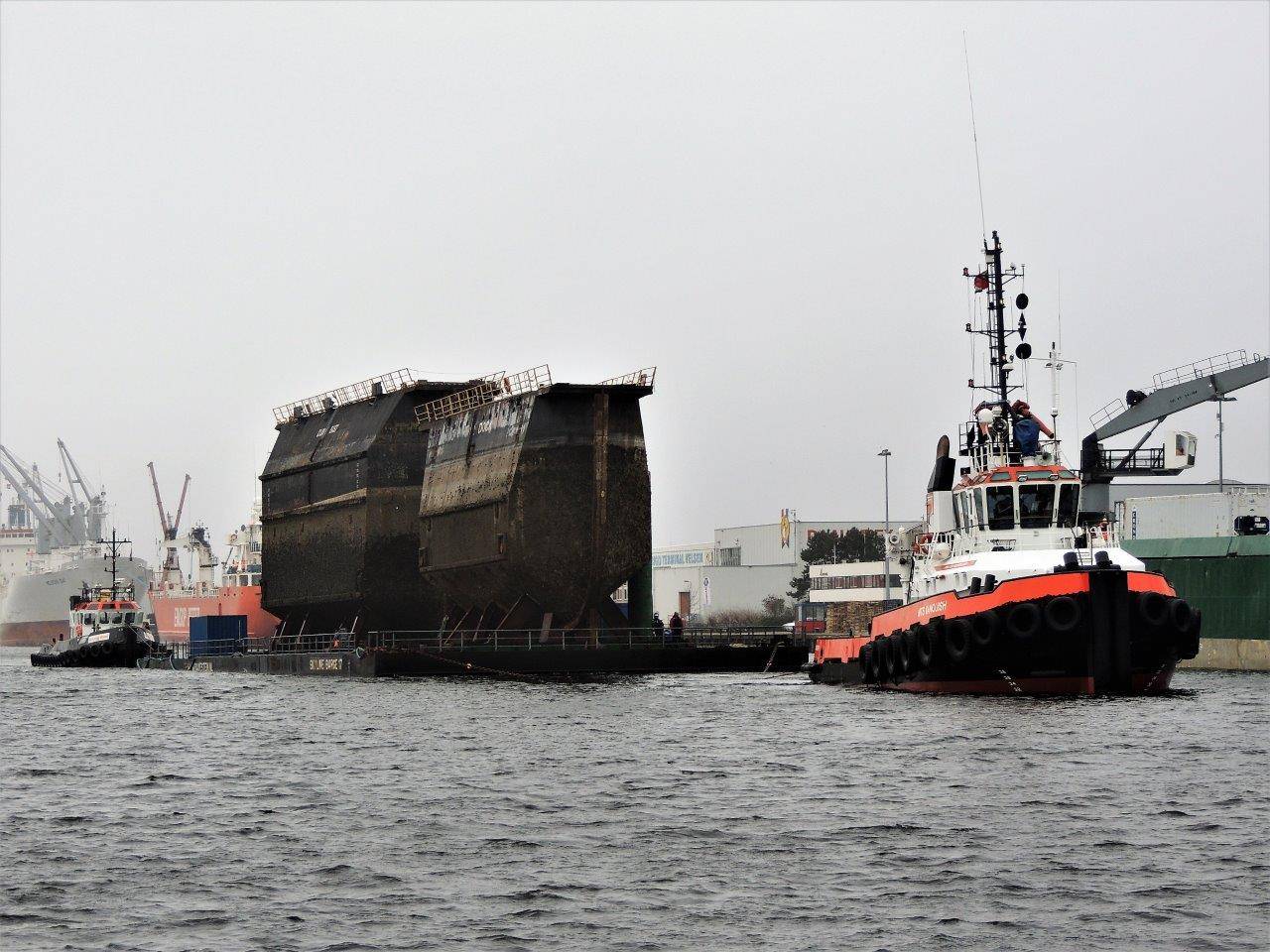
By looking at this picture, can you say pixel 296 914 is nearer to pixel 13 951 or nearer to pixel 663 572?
pixel 13 951

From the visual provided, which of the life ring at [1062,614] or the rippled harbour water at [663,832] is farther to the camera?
the life ring at [1062,614]

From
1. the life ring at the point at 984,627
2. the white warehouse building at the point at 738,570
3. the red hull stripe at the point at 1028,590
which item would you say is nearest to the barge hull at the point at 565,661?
the red hull stripe at the point at 1028,590

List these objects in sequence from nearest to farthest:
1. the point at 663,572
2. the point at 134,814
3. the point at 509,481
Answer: the point at 134,814, the point at 509,481, the point at 663,572

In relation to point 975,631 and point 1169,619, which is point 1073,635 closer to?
point 1169,619

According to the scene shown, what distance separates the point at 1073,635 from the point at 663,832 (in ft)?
58.1

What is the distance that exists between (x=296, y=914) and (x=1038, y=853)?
8.46 m

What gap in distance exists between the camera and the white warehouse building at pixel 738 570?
15375 centimetres

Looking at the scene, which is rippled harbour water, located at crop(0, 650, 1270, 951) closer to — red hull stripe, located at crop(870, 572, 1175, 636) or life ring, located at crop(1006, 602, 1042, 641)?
life ring, located at crop(1006, 602, 1042, 641)

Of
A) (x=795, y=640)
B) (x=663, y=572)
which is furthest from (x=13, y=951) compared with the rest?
(x=663, y=572)

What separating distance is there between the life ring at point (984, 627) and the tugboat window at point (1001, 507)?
3.34 metres

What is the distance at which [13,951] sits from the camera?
15719mm

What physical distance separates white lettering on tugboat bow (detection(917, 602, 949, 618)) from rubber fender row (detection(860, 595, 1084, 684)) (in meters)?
0.30

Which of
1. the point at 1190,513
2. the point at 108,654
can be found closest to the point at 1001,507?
the point at 1190,513

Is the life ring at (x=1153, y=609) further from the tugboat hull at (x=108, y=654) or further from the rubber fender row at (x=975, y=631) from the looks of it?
the tugboat hull at (x=108, y=654)
